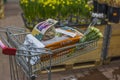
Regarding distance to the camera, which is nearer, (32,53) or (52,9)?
(32,53)

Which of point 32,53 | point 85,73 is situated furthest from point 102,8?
point 32,53

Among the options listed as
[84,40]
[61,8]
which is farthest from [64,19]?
[84,40]

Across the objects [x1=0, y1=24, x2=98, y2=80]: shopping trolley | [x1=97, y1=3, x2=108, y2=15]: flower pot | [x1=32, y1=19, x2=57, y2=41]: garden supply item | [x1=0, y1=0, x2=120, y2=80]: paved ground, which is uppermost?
[x1=97, y1=3, x2=108, y2=15]: flower pot

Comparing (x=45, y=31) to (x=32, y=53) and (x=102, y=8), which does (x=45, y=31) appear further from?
(x=102, y=8)

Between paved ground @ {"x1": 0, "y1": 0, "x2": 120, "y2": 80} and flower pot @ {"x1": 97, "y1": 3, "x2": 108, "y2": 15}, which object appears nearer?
paved ground @ {"x1": 0, "y1": 0, "x2": 120, "y2": 80}

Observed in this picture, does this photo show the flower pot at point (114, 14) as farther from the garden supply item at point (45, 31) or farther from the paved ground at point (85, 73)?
the garden supply item at point (45, 31)

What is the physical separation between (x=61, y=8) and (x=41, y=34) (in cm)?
123

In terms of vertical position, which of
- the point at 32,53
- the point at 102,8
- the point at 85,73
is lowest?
the point at 85,73

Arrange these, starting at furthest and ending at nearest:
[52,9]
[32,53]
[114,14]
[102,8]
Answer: [102,8] < [114,14] < [52,9] < [32,53]

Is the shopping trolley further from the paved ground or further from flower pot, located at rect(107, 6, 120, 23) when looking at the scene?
flower pot, located at rect(107, 6, 120, 23)

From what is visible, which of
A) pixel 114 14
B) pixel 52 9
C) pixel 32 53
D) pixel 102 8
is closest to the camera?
pixel 32 53

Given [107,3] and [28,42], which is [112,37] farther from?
[28,42]

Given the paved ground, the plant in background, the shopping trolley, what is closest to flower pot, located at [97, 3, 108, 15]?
the plant in background

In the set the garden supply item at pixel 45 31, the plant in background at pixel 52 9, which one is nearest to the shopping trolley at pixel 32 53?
the garden supply item at pixel 45 31
